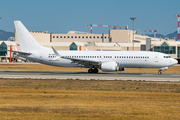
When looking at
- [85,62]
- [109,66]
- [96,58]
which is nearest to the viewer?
[109,66]

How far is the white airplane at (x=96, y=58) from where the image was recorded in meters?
47.1

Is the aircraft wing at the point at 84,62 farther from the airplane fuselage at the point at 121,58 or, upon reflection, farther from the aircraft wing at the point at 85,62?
the airplane fuselage at the point at 121,58

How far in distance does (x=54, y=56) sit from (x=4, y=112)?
34048 millimetres

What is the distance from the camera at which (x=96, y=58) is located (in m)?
48.9

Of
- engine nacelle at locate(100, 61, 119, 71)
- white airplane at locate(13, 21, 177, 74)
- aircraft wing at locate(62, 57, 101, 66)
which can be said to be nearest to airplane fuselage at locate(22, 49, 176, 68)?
white airplane at locate(13, 21, 177, 74)

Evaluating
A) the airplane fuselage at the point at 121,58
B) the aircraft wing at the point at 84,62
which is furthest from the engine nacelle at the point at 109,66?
the airplane fuselage at the point at 121,58

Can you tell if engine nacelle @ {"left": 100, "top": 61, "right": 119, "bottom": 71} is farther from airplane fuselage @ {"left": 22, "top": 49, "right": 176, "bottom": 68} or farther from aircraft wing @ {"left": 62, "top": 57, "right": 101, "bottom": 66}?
airplane fuselage @ {"left": 22, "top": 49, "right": 176, "bottom": 68}

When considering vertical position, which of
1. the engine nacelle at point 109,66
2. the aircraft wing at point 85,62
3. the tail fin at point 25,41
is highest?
the tail fin at point 25,41

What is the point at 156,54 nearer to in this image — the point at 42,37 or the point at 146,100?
the point at 146,100

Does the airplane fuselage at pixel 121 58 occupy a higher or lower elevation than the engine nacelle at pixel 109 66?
higher

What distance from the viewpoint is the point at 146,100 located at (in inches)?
828

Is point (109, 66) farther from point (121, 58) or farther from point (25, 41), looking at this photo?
point (25, 41)

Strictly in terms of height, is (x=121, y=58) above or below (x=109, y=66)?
above

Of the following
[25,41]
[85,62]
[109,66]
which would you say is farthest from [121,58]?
[25,41]
